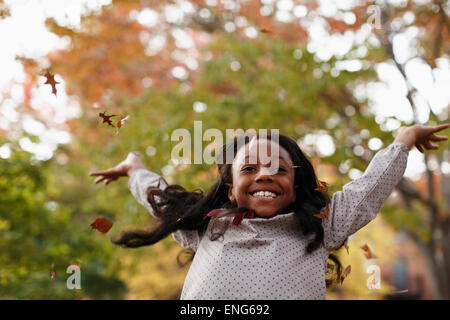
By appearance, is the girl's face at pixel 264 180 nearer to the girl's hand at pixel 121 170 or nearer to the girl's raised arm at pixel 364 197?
the girl's raised arm at pixel 364 197

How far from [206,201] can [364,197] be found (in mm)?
800

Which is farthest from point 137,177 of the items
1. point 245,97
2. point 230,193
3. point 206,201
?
point 245,97

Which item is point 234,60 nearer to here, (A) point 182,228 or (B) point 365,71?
(B) point 365,71

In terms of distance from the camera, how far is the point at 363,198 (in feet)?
6.29

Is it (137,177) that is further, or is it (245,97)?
(245,97)

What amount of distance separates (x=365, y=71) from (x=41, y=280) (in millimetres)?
4213

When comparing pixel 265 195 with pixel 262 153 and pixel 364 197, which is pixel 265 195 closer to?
pixel 262 153

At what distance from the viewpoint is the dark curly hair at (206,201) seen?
2211mm

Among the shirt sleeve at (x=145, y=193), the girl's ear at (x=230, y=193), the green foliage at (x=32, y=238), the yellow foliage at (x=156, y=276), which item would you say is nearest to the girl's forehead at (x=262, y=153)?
the girl's ear at (x=230, y=193)

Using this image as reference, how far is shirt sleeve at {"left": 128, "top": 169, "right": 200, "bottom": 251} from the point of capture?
2271 mm

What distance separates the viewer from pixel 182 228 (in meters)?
2.23

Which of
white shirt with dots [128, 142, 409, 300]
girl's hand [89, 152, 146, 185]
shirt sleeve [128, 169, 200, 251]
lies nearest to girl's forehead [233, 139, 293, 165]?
white shirt with dots [128, 142, 409, 300]

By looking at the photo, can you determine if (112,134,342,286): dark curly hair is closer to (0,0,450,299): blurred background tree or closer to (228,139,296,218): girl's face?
(228,139,296,218): girl's face
